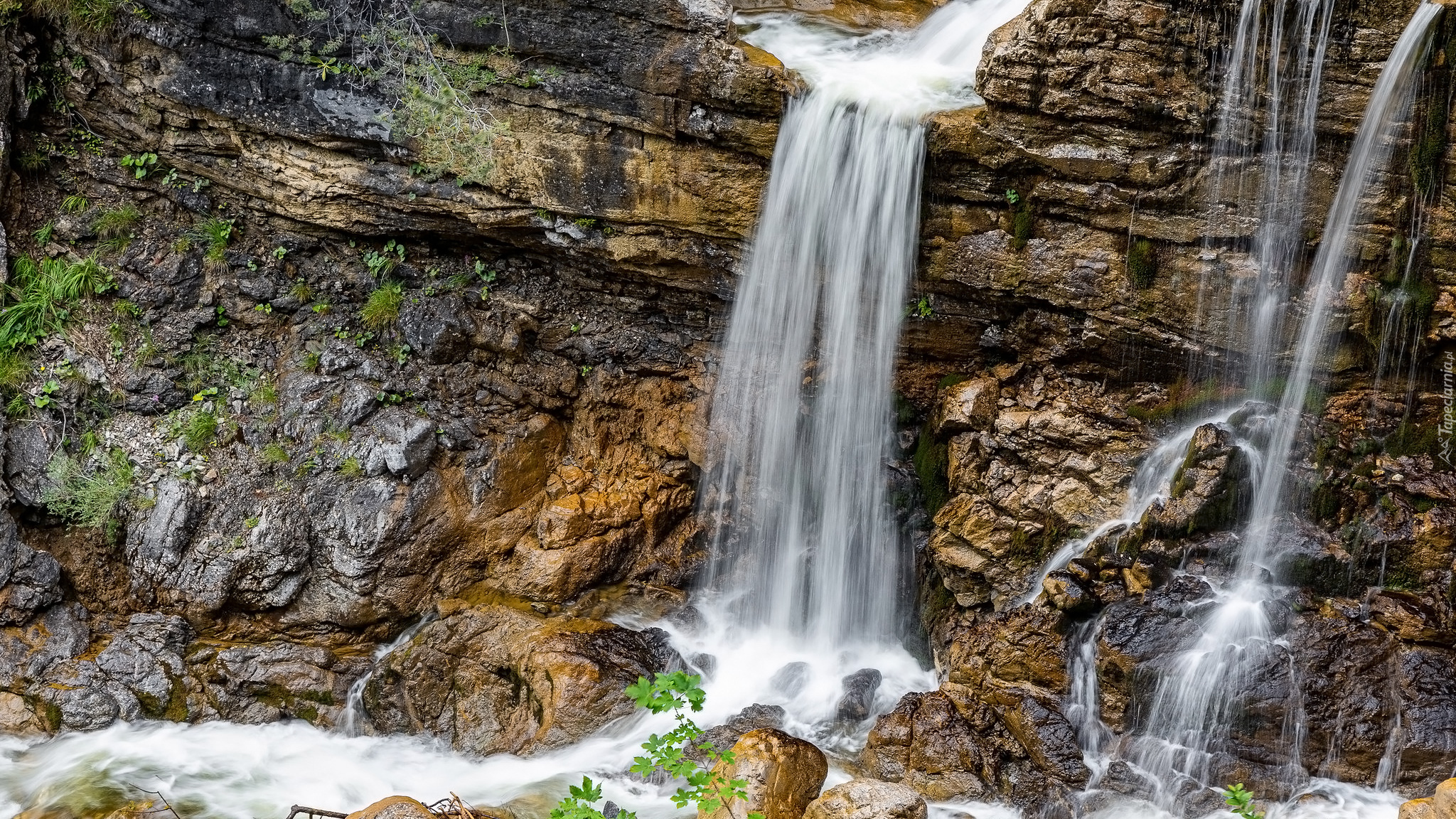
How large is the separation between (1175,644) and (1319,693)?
2.68 ft

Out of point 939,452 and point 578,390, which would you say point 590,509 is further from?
point 939,452

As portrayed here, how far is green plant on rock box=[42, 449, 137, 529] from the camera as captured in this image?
7.64 meters

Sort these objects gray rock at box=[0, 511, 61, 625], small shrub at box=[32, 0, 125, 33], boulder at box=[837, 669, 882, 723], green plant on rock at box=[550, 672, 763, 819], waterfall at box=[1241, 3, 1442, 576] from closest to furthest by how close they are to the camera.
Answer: green plant on rock at box=[550, 672, 763, 819] < waterfall at box=[1241, 3, 1442, 576] < boulder at box=[837, 669, 882, 723] < gray rock at box=[0, 511, 61, 625] < small shrub at box=[32, 0, 125, 33]

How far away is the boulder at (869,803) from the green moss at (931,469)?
2.94 m

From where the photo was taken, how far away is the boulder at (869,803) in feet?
16.6

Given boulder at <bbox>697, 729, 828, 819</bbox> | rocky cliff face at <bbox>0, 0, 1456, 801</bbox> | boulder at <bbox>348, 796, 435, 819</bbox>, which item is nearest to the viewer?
boulder at <bbox>348, 796, 435, 819</bbox>

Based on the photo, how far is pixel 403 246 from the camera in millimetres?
8578

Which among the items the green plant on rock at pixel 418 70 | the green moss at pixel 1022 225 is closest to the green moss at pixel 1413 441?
the green moss at pixel 1022 225

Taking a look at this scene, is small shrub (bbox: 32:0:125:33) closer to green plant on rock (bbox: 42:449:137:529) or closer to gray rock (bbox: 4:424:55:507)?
gray rock (bbox: 4:424:55:507)

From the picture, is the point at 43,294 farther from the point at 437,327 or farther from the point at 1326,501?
the point at 1326,501

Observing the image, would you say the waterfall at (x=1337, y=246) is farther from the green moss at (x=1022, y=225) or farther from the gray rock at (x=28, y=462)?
the gray rock at (x=28, y=462)

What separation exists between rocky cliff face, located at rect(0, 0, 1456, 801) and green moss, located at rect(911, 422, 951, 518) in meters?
0.04

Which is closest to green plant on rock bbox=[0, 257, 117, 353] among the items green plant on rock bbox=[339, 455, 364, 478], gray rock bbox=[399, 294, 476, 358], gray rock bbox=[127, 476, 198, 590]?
gray rock bbox=[127, 476, 198, 590]

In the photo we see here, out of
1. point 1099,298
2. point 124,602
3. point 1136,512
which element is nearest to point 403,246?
point 124,602
